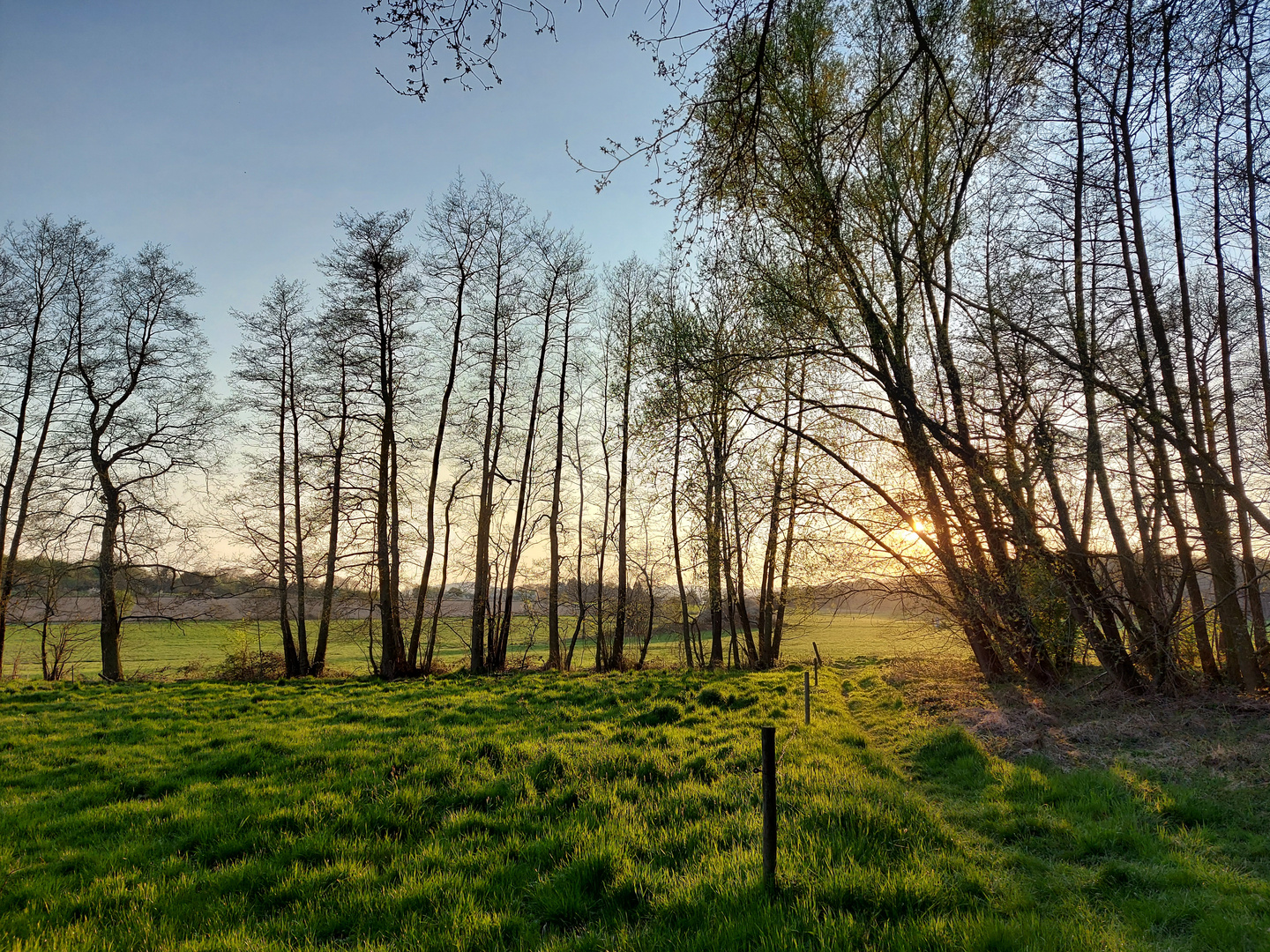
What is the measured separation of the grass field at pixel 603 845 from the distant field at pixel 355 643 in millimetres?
6639

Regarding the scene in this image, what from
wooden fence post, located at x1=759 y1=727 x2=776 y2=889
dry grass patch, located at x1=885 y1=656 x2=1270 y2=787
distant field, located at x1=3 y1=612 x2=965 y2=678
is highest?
wooden fence post, located at x1=759 y1=727 x2=776 y2=889

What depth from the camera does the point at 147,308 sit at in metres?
18.8

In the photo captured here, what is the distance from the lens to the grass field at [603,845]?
3275 mm

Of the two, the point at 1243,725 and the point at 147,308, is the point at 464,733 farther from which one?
the point at 147,308

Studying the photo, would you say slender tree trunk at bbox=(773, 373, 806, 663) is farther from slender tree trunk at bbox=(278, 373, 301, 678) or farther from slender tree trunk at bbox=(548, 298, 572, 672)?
slender tree trunk at bbox=(278, 373, 301, 678)

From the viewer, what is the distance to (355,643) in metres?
32.3

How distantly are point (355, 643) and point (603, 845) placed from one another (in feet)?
106

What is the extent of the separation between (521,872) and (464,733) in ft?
15.6

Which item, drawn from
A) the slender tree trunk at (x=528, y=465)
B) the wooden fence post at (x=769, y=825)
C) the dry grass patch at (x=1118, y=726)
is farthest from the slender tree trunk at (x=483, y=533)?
the wooden fence post at (x=769, y=825)

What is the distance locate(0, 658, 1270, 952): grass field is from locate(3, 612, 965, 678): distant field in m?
6.64

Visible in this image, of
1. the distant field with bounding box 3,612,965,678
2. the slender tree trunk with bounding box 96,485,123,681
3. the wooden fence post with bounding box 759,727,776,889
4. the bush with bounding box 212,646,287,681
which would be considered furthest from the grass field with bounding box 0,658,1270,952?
the bush with bounding box 212,646,287,681

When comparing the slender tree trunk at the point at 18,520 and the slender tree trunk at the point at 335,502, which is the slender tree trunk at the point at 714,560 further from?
the slender tree trunk at the point at 18,520

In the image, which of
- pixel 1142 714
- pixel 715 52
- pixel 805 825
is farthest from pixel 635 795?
pixel 1142 714

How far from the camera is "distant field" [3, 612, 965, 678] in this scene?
14.9 m
